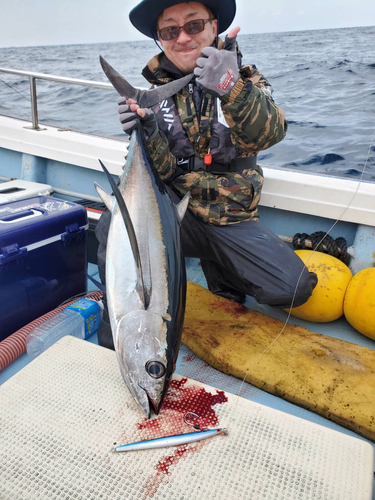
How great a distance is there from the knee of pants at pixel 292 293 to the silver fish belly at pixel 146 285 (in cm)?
76

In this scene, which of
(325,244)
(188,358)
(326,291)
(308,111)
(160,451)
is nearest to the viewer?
(160,451)

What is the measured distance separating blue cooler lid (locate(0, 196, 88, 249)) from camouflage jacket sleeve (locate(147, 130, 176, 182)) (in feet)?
1.84

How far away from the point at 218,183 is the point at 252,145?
34cm

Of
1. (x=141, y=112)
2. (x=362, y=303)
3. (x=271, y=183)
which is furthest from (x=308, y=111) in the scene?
(x=141, y=112)

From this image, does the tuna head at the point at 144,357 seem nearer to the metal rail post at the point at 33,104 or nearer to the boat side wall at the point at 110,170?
Answer: the boat side wall at the point at 110,170

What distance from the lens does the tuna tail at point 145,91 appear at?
7.09 feet

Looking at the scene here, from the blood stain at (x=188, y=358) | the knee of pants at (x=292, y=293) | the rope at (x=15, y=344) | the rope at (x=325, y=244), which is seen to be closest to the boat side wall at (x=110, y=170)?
the rope at (x=325, y=244)

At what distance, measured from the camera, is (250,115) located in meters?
1.95

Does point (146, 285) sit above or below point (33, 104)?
below

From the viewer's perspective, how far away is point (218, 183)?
2.43m

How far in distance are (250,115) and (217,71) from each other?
0.28 m

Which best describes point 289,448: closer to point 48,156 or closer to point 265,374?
point 265,374

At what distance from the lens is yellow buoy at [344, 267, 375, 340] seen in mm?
2258

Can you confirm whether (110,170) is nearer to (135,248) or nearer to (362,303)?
(135,248)
